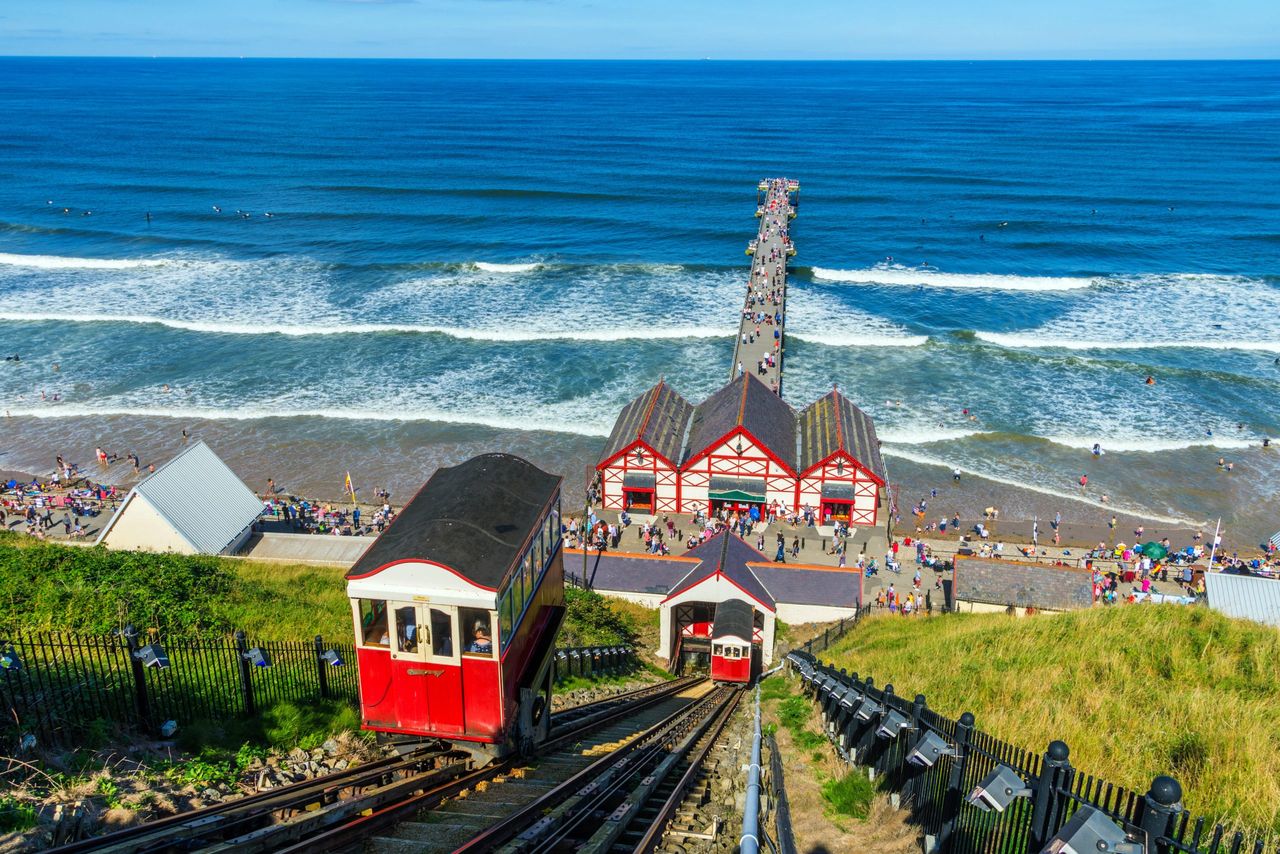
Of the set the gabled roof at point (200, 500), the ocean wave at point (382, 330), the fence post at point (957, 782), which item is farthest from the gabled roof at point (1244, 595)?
the ocean wave at point (382, 330)

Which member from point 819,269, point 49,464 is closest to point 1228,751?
point 49,464

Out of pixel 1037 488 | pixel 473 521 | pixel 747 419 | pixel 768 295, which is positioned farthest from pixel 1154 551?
pixel 768 295

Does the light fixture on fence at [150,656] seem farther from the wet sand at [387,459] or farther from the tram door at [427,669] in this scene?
the wet sand at [387,459]

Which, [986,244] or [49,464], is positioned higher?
[986,244]

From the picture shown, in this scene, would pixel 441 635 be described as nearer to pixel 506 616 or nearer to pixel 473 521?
pixel 506 616

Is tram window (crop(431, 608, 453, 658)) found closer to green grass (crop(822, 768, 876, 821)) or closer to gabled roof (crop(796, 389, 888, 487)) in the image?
green grass (crop(822, 768, 876, 821))

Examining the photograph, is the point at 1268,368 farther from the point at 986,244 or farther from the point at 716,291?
the point at 716,291
